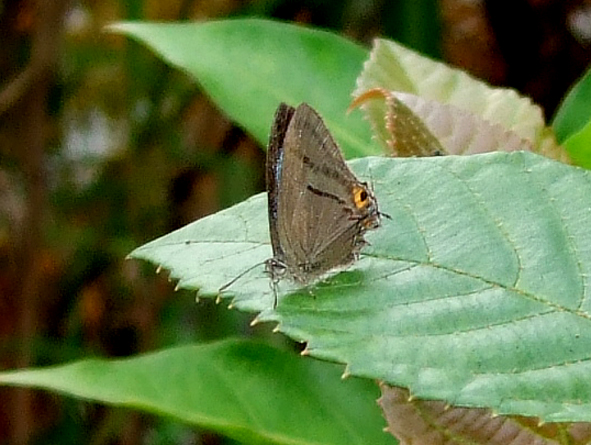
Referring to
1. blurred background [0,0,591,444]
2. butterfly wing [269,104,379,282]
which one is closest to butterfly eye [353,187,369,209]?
butterfly wing [269,104,379,282]

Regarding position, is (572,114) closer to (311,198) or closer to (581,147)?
(581,147)

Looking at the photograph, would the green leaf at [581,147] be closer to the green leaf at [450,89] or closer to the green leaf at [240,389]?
the green leaf at [450,89]

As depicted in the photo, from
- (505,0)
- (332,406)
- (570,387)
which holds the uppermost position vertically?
(505,0)

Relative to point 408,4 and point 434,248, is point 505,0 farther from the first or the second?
point 434,248

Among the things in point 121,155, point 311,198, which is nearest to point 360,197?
point 311,198

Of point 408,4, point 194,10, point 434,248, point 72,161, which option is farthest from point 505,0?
point 434,248

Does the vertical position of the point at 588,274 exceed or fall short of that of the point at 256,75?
it falls short

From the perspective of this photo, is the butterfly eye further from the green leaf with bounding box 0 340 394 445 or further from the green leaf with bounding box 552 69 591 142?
the green leaf with bounding box 552 69 591 142
